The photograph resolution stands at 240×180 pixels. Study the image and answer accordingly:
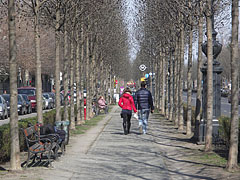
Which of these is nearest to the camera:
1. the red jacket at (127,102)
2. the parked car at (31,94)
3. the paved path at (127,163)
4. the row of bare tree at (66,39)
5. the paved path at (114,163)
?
the paved path at (127,163)

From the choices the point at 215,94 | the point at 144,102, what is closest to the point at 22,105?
the point at 144,102

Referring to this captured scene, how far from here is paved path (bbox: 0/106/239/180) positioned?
1026 centimetres

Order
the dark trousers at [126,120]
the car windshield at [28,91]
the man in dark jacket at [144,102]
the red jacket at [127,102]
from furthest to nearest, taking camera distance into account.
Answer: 1. the car windshield at [28,91]
2. the red jacket at [127,102]
3. the dark trousers at [126,120]
4. the man in dark jacket at [144,102]

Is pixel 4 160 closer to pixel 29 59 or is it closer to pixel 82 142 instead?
pixel 82 142

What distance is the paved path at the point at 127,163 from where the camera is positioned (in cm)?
1026

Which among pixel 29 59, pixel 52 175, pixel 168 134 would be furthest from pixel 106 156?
pixel 29 59

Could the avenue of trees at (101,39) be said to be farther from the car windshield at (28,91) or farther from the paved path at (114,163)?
the car windshield at (28,91)

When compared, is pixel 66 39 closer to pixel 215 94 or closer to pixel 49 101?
pixel 215 94

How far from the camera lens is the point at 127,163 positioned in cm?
1209

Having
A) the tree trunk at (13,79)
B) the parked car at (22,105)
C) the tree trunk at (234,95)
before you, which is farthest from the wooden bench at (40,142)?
the parked car at (22,105)

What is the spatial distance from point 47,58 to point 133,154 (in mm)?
59619

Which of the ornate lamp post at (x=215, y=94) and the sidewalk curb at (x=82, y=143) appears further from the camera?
the ornate lamp post at (x=215, y=94)

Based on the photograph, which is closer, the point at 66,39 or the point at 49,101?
the point at 66,39

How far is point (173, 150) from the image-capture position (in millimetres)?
14930
